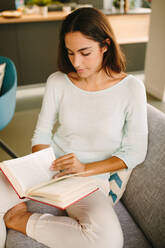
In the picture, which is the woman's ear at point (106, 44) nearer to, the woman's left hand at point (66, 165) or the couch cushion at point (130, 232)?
the woman's left hand at point (66, 165)

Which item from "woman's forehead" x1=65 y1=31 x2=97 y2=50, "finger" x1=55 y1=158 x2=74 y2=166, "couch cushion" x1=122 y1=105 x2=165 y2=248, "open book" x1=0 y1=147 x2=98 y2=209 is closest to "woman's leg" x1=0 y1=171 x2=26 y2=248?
"open book" x1=0 y1=147 x2=98 y2=209

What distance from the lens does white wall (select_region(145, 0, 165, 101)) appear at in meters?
3.08

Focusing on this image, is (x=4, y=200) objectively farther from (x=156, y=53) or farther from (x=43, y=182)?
(x=156, y=53)

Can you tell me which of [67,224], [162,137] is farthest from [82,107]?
[67,224]

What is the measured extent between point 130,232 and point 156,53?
265cm

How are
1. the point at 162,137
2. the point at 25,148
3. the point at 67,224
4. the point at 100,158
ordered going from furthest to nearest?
the point at 25,148 < the point at 100,158 < the point at 162,137 < the point at 67,224

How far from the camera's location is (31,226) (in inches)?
41.4

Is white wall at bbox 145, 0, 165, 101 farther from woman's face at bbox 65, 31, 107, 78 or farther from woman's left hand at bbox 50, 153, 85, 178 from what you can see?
woman's left hand at bbox 50, 153, 85, 178

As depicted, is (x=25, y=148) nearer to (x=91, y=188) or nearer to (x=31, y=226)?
(x=31, y=226)

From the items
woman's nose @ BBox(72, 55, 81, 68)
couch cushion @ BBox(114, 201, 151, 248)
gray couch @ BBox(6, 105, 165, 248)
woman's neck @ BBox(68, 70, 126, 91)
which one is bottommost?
couch cushion @ BBox(114, 201, 151, 248)

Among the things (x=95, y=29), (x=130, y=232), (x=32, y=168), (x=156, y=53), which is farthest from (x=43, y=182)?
(x=156, y=53)

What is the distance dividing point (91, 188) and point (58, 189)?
0.39 feet

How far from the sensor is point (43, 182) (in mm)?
993

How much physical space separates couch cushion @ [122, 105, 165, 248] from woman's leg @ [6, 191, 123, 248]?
15 cm
